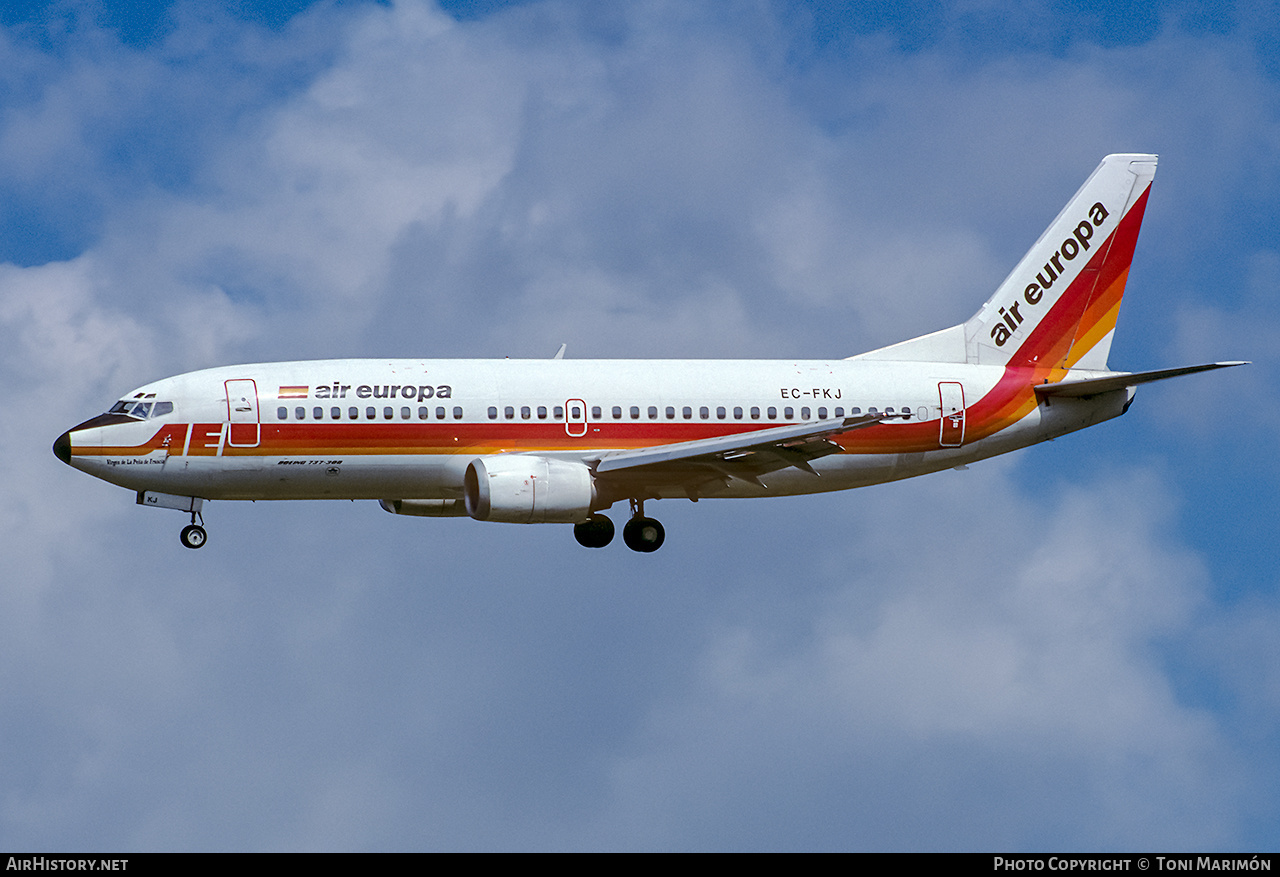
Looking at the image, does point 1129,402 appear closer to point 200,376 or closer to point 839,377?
point 839,377

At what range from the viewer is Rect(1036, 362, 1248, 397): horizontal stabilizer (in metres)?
48.8

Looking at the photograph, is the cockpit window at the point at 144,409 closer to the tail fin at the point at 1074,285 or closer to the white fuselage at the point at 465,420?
the white fuselage at the point at 465,420

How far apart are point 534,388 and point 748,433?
5.96 metres

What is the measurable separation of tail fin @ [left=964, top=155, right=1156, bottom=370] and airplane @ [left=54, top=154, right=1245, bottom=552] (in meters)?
0.06

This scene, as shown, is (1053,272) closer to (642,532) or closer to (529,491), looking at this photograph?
(642,532)

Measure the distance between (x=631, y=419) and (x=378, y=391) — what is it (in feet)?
22.0

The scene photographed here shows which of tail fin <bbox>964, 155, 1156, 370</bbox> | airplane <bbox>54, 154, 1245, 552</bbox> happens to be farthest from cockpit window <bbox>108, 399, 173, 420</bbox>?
tail fin <bbox>964, 155, 1156, 370</bbox>

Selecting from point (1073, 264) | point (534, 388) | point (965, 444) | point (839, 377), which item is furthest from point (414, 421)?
point (1073, 264)

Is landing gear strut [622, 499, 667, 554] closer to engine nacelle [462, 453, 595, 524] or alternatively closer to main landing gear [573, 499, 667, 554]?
main landing gear [573, 499, 667, 554]

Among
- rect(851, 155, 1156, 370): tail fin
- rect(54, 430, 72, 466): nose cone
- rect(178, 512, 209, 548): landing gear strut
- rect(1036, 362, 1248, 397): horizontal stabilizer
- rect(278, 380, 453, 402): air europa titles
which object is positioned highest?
rect(851, 155, 1156, 370): tail fin

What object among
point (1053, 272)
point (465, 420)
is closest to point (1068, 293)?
point (1053, 272)

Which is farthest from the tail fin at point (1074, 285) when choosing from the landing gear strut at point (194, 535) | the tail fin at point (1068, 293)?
the landing gear strut at point (194, 535)

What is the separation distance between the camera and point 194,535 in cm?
4572

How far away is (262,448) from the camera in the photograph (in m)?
45.0
